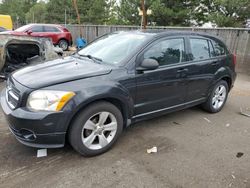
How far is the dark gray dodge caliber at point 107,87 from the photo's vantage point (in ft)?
9.19

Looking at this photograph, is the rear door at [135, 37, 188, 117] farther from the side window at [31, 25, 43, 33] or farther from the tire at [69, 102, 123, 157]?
the side window at [31, 25, 43, 33]

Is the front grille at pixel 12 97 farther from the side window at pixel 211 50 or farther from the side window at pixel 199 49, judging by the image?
the side window at pixel 211 50

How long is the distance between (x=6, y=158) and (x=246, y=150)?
10.8 feet

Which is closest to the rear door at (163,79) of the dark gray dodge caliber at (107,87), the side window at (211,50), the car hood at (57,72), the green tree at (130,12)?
the dark gray dodge caliber at (107,87)

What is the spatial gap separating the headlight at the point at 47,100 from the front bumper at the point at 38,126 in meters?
0.07

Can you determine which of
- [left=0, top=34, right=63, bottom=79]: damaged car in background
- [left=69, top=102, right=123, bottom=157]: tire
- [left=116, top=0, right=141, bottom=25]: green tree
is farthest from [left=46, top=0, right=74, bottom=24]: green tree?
[left=69, top=102, right=123, bottom=157]: tire

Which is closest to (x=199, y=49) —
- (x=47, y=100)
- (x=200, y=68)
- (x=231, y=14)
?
(x=200, y=68)

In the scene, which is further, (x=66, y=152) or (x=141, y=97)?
(x=141, y=97)

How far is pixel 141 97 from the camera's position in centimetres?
354

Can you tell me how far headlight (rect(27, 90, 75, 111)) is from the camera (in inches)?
109

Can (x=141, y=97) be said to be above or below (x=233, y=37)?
below

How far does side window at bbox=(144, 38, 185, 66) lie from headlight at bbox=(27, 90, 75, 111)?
1401mm

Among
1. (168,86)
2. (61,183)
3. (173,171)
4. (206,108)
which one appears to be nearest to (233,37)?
(206,108)

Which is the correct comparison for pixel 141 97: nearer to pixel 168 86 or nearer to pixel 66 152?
pixel 168 86
